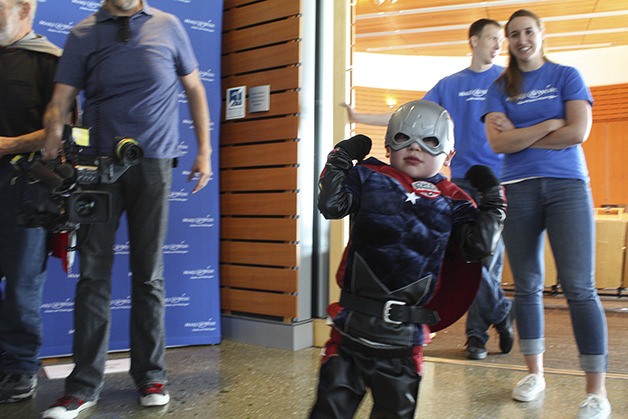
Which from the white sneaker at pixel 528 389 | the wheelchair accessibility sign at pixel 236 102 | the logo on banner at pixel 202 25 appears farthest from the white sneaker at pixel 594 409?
the logo on banner at pixel 202 25

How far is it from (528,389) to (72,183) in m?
1.98

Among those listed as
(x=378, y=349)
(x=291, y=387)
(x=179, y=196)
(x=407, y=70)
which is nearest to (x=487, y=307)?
(x=291, y=387)

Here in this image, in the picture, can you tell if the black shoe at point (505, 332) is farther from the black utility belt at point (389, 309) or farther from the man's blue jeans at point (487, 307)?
the black utility belt at point (389, 309)

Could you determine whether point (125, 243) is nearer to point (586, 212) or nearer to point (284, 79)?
point (284, 79)

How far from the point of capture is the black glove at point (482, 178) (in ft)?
5.61

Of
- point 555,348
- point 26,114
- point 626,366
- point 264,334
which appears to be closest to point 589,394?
point 626,366

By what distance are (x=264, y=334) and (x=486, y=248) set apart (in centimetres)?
229

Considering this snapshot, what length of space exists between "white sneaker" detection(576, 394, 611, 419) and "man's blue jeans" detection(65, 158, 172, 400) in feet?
5.42

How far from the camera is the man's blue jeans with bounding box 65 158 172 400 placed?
2361 millimetres

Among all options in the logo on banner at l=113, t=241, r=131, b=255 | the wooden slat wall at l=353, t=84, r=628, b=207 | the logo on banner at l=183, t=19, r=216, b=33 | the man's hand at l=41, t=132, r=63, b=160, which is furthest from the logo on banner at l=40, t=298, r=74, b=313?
the wooden slat wall at l=353, t=84, r=628, b=207

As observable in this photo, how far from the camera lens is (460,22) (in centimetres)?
961

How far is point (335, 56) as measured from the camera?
12.1ft

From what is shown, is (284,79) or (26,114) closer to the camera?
(26,114)

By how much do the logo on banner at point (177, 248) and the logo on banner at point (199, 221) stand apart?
121 mm
